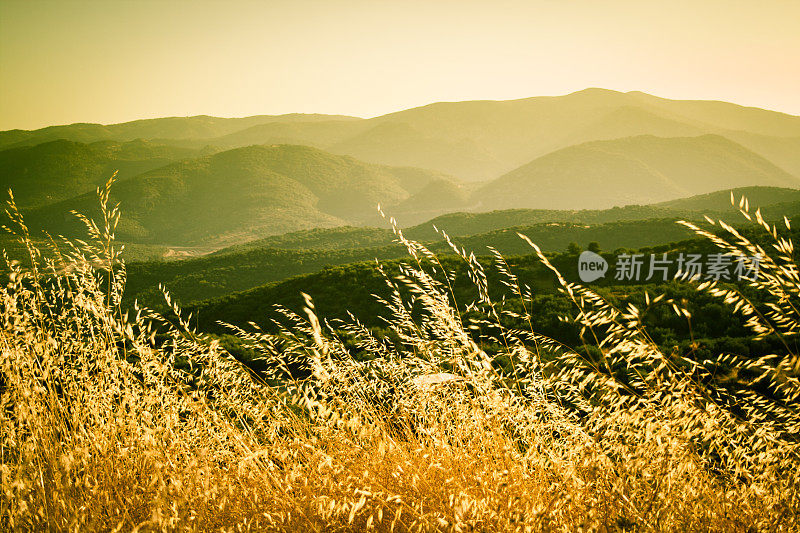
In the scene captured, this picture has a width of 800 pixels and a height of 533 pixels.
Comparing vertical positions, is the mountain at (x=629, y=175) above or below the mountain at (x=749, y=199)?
above

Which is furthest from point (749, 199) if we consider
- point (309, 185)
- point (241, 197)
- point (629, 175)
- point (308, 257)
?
point (309, 185)

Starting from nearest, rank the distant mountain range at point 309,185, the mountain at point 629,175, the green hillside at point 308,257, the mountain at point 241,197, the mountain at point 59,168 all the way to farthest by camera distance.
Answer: the green hillside at point 308,257, the mountain at point 241,197, the distant mountain range at point 309,185, the mountain at point 629,175, the mountain at point 59,168

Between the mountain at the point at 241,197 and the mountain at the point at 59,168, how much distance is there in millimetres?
20640

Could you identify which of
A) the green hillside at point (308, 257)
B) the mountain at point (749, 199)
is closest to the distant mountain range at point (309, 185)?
the mountain at point (749, 199)

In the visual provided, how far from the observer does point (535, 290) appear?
13.9 metres

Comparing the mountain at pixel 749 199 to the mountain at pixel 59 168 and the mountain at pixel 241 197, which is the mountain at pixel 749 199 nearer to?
the mountain at pixel 241 197

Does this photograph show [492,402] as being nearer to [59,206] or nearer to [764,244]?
[764,244]

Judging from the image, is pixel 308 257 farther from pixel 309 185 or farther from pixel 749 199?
pixel 309 185

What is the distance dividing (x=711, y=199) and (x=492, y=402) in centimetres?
7940

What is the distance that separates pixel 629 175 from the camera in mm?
114500

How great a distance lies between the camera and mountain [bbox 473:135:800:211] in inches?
4247

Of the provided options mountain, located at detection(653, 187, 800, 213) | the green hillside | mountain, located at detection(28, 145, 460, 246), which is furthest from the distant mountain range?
the green hillside

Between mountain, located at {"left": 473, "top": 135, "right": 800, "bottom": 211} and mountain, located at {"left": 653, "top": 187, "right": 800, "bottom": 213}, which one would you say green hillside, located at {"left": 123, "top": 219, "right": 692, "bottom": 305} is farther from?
mountain, located at {"left": 473, "top": 135, "right": 800, "bottom": 211}

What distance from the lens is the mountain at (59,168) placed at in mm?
114125
